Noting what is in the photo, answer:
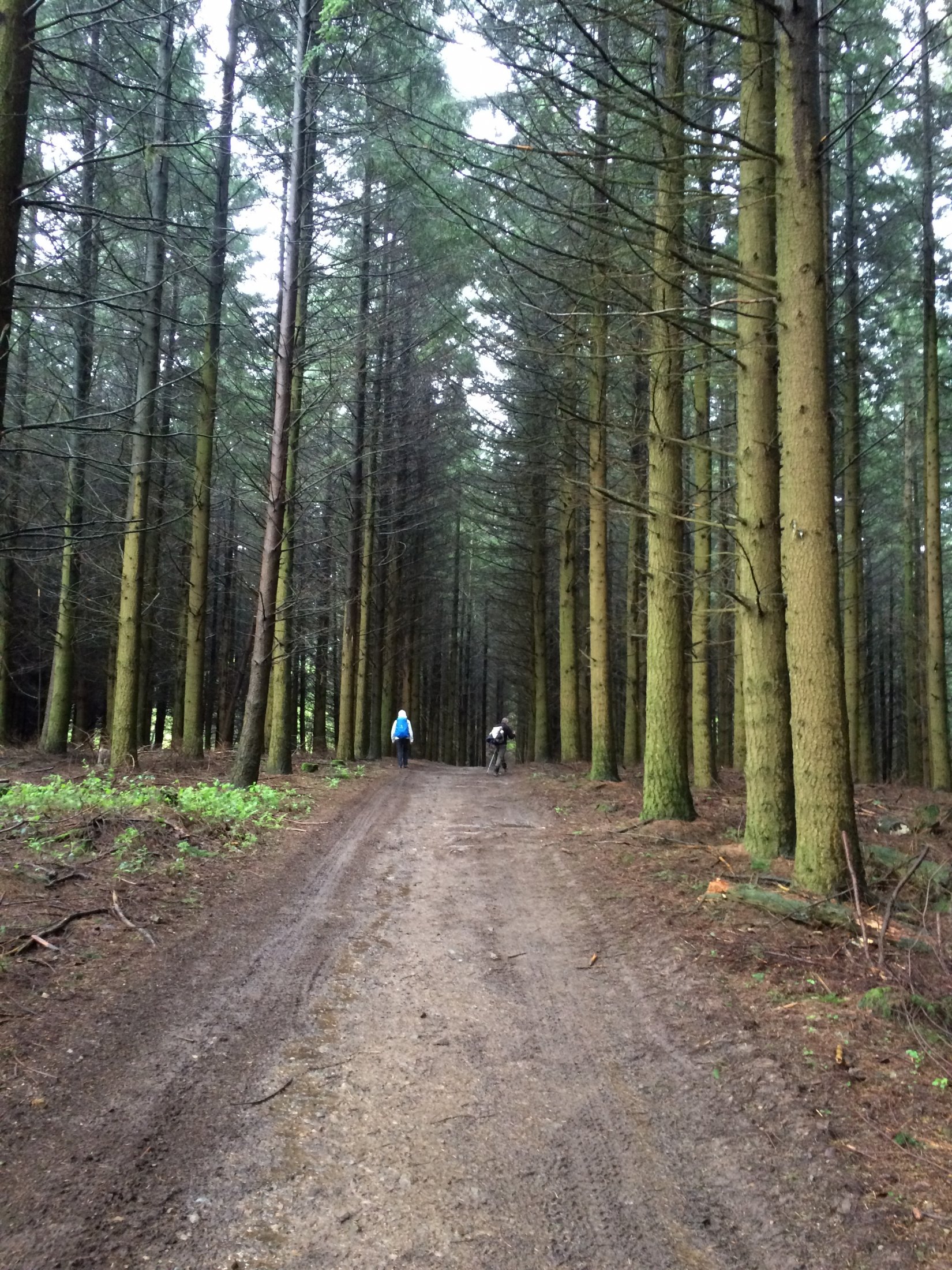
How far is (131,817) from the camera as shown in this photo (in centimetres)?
772

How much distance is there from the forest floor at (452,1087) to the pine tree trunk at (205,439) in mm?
9256

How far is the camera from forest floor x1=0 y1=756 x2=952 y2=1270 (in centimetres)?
245

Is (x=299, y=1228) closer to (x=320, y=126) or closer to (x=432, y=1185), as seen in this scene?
(x=432, y=1185)

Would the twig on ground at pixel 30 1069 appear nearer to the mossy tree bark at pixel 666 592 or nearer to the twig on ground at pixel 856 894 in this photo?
the twig on ground at pixel 856 894

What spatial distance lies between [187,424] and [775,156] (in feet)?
49.2

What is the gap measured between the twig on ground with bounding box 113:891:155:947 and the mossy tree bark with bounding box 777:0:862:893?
4.76m

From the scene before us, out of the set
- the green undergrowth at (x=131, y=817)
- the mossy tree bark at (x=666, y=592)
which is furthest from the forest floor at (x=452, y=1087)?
the mossy tree bark at (x=666, y=592)

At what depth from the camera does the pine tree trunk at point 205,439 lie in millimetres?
13164

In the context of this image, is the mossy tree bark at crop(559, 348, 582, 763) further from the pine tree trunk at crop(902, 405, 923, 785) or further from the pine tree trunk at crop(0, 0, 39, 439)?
the pine tree trunk at crop(0, 0, 39, 439)

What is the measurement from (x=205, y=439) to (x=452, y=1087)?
546 inches

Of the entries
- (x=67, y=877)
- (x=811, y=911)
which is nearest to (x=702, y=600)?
(x=811, y=911)

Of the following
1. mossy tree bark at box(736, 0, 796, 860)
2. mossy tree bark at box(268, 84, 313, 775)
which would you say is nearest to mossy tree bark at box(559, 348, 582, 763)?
mossy tree bark at box(268, 84, 313, 775)

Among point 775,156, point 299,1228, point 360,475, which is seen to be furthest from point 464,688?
point 299,1228

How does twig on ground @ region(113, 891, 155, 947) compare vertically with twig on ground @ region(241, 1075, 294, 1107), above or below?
above
